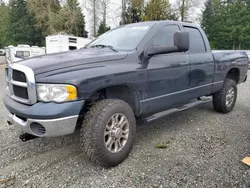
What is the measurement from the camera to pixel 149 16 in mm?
25438

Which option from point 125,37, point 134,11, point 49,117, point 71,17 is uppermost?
point 134,11

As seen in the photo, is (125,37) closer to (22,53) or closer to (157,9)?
(22,53)

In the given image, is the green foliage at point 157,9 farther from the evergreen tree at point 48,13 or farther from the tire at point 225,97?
the tire at point 225,97

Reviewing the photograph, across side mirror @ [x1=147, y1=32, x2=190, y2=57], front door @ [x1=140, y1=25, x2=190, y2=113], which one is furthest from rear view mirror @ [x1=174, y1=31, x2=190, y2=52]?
front door @ [x1=140, y1=25, x2=190, y2=113]

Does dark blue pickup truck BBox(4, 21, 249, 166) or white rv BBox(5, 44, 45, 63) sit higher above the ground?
white rv BBox(5, 44, 45, 63)

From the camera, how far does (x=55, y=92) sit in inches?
91.3

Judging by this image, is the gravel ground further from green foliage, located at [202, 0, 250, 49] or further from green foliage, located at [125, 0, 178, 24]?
green foliage, located at [202, 0, 250, 49]

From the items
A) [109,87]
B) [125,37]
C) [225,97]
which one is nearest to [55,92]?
[109,87]

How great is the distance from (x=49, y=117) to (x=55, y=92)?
0.27 meters

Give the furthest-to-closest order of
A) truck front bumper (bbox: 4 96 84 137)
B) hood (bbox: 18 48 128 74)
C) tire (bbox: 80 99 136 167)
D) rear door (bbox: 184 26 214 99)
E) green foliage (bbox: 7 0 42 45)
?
green foliage (bbox: 7 0 42 45), rear door (bbox: 184 26 214 99), tire (bbox: 80 99 136 167), hood (bbox: 18 48 128 74), truck front bumper (bbox: 4 96 84 137)

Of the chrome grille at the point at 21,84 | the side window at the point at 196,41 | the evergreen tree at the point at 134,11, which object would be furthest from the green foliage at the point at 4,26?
the chrome grille at the point at 21,84

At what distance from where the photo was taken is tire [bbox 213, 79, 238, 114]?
4.82m

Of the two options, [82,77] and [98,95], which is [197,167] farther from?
[82,77]

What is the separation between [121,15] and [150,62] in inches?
1097
